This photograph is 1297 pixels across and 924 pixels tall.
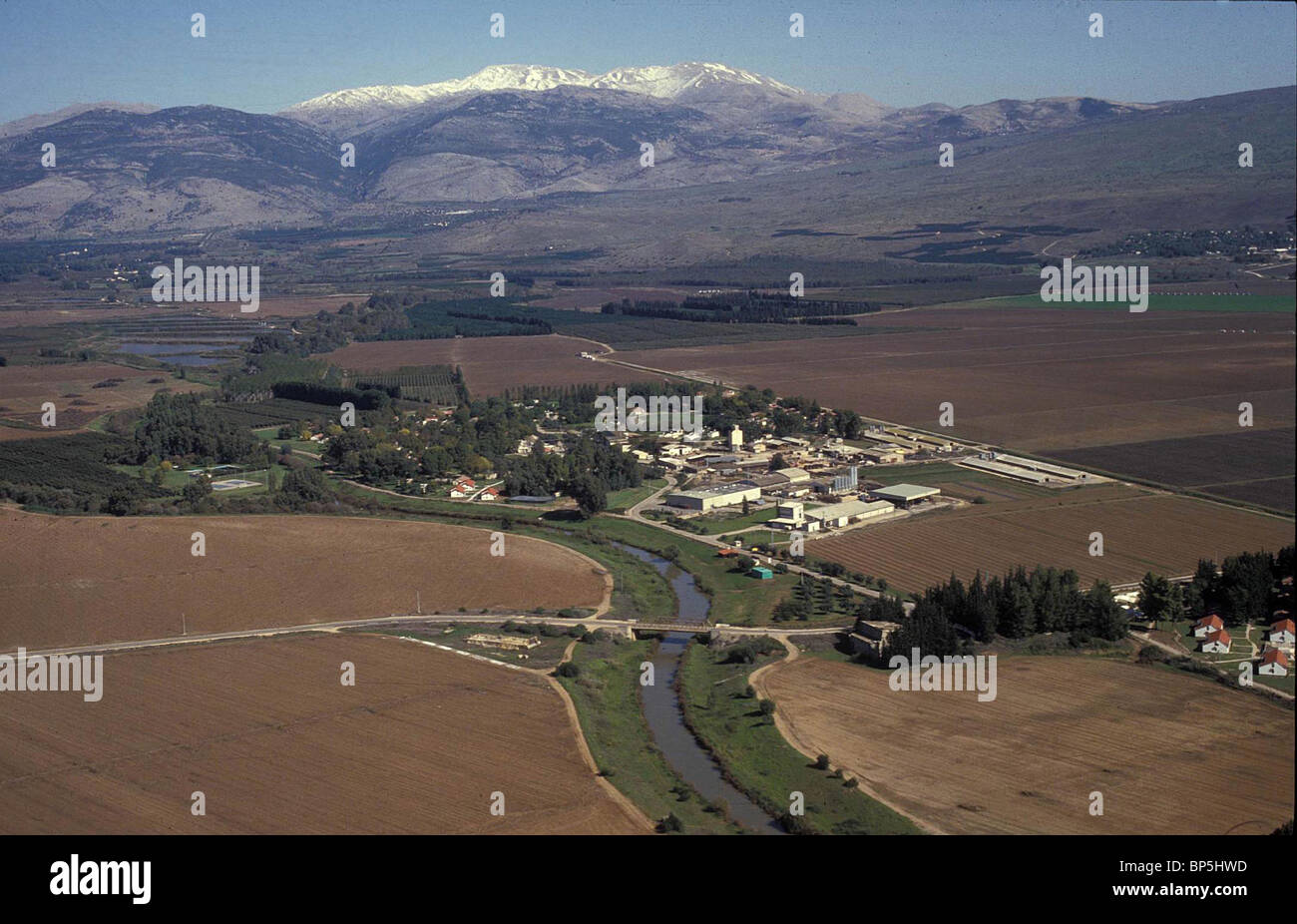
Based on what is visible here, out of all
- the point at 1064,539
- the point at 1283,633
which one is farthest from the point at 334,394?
the point at 1283,633

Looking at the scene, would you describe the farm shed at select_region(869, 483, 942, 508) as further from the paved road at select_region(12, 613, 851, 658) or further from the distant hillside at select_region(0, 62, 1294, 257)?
the distant hillside at select_region(0, 62, 1294, 257)

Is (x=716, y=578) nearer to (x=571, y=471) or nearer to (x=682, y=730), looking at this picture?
(x=682, y=730)

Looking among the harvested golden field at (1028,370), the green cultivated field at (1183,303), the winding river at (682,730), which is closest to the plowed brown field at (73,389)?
the harvested golden field at (1028,370)

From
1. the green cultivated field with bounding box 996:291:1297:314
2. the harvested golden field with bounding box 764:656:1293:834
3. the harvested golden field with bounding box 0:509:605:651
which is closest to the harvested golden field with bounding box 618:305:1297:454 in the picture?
the green cultivated field with bounding box 996:291:1297:314

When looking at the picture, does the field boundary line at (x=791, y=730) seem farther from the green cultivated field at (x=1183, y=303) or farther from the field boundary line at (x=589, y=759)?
the green cultivated field at (x=1183, y=303)

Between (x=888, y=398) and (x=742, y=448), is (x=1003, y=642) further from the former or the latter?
(x=888, y=398)

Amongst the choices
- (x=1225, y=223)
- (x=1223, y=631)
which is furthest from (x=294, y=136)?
(x=1223, y=631)
